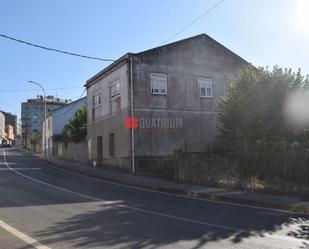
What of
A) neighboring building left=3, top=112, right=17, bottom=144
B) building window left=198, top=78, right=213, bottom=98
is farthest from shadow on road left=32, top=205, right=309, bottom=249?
neighboring building left=3, top=112, right=17, bottom=144

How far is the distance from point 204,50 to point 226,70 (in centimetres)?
242

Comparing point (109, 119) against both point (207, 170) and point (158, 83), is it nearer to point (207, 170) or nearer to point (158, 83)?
point (158, 83)

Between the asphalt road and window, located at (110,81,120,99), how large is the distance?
15.1 m

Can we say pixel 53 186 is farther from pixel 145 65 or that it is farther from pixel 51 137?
pixel 51 137

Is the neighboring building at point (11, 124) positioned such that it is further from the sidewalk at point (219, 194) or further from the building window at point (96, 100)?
the sidewalk at point (219, 194)

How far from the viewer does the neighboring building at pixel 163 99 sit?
90.2 ft

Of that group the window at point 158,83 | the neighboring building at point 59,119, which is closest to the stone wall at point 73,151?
the neighboring building at point 59,119

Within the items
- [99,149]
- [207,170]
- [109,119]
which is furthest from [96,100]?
[207,170]

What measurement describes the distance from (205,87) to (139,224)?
2221 cm

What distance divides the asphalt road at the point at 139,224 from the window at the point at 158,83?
1389 centimetres

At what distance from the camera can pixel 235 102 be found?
2233 centimetres

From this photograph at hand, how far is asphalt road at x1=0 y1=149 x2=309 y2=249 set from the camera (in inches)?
317

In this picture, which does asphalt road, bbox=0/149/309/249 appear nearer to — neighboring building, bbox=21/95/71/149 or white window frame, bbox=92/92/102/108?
white window frame, bbox=92/92/102/108

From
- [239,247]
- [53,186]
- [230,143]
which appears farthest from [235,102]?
[239,247]
